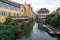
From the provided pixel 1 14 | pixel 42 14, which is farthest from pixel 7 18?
pixel 42 14

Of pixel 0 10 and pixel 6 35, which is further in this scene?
pixel 0 10

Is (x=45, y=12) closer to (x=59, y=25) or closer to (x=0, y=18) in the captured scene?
(x=59, y=25)

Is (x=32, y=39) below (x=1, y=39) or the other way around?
below

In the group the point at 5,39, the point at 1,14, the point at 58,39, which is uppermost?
the point at 1,14

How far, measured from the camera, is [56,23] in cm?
4041

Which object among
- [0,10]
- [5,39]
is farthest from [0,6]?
[5,39]

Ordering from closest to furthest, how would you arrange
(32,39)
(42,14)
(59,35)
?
1. (32,39)
2. (59,35)
3. (42,14)

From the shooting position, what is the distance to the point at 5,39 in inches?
687

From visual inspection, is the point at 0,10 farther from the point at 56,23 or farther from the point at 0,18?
the point at 56,23

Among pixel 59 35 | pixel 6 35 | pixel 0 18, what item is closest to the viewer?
pixel 6 35

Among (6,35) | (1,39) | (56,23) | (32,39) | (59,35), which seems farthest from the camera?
(56,23)

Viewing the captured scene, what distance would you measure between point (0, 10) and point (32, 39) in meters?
12.5

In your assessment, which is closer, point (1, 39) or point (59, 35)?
point (1, 39)

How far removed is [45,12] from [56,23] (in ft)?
233
